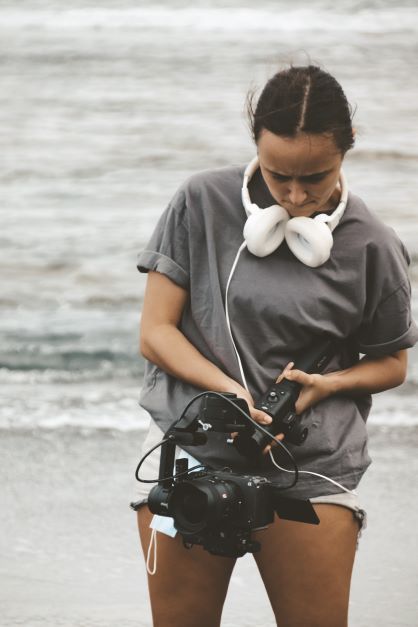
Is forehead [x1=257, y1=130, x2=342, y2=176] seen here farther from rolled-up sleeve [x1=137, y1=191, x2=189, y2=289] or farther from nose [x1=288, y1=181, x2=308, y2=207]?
rolled-up sleeve [x1=137, y1=191, x2=189, y2=289]

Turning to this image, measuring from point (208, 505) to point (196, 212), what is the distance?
503 millimetres

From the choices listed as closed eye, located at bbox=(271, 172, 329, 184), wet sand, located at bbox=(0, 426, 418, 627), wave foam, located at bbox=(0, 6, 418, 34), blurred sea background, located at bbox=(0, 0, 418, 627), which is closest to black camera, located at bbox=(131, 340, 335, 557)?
closed eye, located at bbox=(271, 172, 329, 184)

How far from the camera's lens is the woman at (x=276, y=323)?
1.87 m

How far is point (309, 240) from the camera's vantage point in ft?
6.03

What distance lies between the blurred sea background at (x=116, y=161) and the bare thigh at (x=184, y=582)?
211cm

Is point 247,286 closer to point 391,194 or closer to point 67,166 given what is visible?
point 391,194

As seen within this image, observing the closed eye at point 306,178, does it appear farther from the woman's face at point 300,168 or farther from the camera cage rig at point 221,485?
the camera cage rig at point 221,485

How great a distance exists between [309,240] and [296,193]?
0.08 metres

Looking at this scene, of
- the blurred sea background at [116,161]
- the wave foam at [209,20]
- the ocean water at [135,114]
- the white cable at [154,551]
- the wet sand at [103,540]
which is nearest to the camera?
the white cable at [154,551]

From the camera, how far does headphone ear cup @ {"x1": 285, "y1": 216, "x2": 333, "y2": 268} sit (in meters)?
1.83

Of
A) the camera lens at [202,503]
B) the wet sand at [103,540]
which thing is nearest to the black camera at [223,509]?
the camera lens at [202,503]

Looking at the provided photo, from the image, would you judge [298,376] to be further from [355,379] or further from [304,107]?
[304,107]

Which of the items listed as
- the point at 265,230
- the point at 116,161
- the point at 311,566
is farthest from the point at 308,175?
the point at 116,161

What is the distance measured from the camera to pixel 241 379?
190 centimetres
